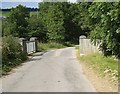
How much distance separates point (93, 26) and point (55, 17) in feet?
130

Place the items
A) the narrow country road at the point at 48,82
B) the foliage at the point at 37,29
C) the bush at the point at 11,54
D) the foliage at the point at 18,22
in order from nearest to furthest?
1. the narrow country road at the point at 48,82
2. the bush at the point at 11,54
3. the foliage at the point at 18,22
4. the foliage at the point at 37,29

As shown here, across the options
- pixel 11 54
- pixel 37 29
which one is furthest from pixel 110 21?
pixel 37 29

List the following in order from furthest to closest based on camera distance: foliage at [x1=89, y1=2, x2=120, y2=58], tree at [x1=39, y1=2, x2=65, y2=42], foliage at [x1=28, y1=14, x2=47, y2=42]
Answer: tree at [x1=39, y1=2, x2=65, y2=42], foliage at [x1=28, y1=14, x2=47, y2=42], foliage at [x1=89, y1=2, x2=120, y2=58]

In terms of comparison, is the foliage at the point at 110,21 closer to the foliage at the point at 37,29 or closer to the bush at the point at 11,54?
the bush at the point at 11,54

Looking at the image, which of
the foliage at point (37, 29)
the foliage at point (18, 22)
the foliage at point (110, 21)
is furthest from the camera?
the foliage at point (37, 29)

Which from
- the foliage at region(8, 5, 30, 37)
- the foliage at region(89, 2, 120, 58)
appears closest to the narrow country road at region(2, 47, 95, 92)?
the foliage at region(89, 2, 120, 58)

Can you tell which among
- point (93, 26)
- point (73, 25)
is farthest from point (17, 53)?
point (73, 25)

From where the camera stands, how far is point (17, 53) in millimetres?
23516

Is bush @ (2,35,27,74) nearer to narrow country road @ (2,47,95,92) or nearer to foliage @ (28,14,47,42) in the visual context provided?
narrow country road @ (2,47,95,92)

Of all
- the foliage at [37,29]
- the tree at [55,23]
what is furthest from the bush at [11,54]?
the tree at [55,23]

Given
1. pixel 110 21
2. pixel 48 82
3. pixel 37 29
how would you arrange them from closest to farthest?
1. pixel 48 82
2. pixel 110 21
3. pixel 37 29

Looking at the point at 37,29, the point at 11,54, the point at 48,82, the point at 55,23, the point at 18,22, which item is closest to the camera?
the point at 48,82

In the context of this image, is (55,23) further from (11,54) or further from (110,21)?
(110,21)

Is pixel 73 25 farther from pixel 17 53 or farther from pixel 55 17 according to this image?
pixel 17 53
